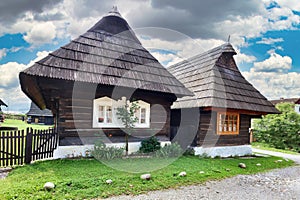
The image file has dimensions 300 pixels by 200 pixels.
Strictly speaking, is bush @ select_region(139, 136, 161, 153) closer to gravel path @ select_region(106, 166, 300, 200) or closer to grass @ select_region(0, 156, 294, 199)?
grass @ select_region(0, 156, 294, 199)

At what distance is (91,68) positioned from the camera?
693 cm

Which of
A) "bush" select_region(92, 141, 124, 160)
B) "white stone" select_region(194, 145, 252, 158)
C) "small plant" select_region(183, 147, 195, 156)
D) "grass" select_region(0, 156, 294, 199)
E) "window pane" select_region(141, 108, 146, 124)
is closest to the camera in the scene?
"grass" select_region(0, 156, 294, 199)

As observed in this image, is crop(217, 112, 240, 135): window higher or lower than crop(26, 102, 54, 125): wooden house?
higher

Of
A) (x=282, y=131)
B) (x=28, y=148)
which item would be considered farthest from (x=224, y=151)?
(x=282, y=131)

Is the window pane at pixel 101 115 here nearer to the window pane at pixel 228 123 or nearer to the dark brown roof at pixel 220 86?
the dark brown roof at pixel 220 86

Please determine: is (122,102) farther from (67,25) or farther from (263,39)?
(263,39)

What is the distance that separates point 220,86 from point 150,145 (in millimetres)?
4050

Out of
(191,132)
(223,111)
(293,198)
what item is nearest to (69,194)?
(293,198)

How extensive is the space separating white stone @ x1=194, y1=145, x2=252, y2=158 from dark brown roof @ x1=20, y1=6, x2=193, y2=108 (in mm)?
2468

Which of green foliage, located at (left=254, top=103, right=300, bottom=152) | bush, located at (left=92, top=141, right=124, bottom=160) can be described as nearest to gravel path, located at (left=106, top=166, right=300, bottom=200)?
bush, located at (left=92, top=141, right=124, bottom=160)

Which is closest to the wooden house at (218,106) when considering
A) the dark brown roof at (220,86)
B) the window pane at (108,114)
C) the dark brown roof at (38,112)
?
the dark brown roof at (220,86)

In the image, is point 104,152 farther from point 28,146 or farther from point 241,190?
point 241,190

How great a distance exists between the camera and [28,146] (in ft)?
19.6

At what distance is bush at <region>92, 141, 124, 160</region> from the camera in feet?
21.6
